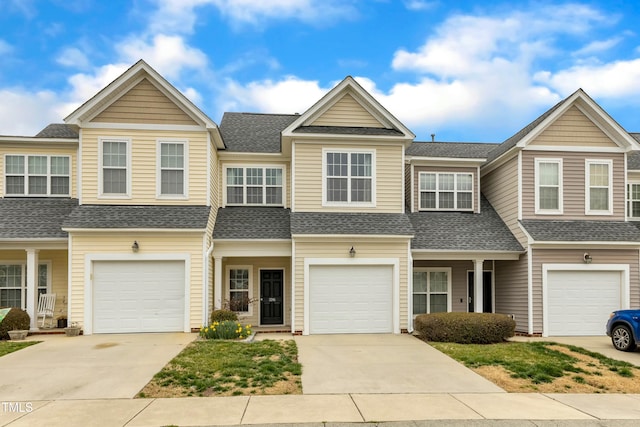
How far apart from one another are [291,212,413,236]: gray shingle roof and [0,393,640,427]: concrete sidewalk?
24.4ft

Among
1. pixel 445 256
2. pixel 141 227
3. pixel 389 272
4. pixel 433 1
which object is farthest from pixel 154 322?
pixel 433 1

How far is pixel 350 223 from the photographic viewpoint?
1584 centimetres

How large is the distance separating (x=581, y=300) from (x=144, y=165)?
15071 mm

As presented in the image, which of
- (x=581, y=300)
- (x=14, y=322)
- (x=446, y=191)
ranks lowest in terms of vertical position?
(x=14, y=322)

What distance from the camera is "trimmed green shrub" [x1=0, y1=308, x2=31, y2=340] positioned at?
14.6 metres

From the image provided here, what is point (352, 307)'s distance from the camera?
15.7 meters

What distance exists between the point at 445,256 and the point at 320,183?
4979mm

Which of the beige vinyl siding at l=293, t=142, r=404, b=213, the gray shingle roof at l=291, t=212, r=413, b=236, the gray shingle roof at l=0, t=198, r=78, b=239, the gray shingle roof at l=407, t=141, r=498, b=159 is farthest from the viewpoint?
the gray shingle roof at l=407, t=141, r=498, b=159

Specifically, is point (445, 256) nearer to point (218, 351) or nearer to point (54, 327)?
point (218, 351)

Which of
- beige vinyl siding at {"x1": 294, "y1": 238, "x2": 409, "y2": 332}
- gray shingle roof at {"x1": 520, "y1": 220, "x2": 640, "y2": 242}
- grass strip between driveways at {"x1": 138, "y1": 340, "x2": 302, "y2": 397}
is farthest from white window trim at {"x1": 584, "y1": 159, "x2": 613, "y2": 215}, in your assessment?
grass strip between driveways at {"x1": 138, "y1": 340, "x2": 302, "y2": 397}

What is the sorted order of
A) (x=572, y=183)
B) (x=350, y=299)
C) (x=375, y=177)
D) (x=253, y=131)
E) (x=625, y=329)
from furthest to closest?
1. (x=253, y=131)
2. (x=572, y=183)
3. (x=375, y=177)
4. (x=350, y=299)
5. (x=625, y=329)

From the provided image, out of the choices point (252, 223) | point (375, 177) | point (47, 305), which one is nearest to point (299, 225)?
point (252, 223)

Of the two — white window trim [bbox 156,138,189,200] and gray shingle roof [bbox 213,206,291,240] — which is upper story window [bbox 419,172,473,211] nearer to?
gray shingle roof [bbox 213,206,291,240]

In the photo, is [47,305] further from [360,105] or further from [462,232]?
[462,232]
